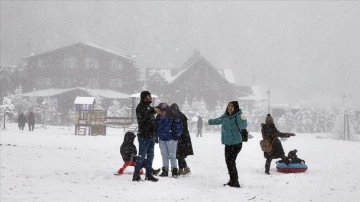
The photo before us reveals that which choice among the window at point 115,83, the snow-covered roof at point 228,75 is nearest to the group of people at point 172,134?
the window at point 115,83

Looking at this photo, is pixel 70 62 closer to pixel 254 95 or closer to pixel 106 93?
pixel 106 93

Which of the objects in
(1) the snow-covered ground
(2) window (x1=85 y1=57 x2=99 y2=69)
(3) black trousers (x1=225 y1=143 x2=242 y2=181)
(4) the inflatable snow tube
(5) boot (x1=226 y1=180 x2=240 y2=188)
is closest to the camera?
(1) the snow-covered ground

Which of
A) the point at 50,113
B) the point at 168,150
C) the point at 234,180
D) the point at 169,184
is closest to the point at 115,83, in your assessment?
the point at 50,113

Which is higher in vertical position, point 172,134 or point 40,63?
point 40,63

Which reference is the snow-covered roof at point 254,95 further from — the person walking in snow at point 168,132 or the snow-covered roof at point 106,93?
the person walking in snow at point 168,132

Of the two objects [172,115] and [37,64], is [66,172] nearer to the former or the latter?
[172,115]

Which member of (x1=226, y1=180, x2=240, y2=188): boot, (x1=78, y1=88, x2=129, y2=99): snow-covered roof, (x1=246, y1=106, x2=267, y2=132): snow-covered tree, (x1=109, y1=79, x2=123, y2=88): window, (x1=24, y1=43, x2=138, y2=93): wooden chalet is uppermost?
(x1=24, y1=43, x2=138, y2=93): wooden chalet

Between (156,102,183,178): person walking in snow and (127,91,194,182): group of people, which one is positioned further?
(156,102,183,178): person walking in snow

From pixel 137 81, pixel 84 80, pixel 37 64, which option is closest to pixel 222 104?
pixel 137 81

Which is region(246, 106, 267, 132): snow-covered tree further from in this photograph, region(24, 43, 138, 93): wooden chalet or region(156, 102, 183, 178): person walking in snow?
region(156, 102, 183, 178): person walking in snow

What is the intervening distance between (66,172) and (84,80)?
58939mm

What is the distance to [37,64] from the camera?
69.1 m

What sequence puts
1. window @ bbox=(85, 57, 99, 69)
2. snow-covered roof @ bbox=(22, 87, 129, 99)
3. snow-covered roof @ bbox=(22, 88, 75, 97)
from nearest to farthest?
snow-covered roof @ bbox=(22, 88, 75, 97)
snow-covered roof @ bbox=(22, 87, 129, 99)
window @ bbox=(85, 57, 99, 69)

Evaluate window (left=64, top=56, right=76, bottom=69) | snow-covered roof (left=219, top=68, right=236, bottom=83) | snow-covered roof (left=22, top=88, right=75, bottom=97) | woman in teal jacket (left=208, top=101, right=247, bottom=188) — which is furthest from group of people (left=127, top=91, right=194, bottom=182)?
snow-covered roof (left=219, top=68, right=236, bottom=83)
